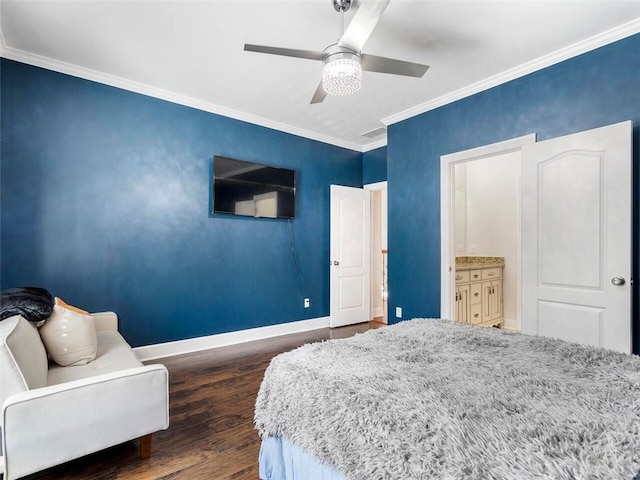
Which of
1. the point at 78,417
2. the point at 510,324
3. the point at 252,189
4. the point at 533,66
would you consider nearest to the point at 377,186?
the point at 252,189

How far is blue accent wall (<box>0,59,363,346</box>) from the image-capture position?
9.15 feet

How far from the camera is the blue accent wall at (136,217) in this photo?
279 cm

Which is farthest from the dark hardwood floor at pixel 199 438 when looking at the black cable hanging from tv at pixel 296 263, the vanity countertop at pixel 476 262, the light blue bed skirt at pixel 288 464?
the vanity countertop at pixel 476 262

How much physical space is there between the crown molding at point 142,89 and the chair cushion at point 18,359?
2.38m

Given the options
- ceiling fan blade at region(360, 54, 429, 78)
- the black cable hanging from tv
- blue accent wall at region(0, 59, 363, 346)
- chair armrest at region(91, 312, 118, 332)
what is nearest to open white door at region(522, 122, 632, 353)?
ceiling fan blade at region(360, 54, 429, 78)

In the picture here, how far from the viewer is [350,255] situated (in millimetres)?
4918

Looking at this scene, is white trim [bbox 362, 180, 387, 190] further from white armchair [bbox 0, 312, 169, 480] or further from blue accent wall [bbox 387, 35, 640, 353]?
white armchair [bbox 0, 312, 169, 480]

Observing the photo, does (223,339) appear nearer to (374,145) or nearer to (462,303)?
(462,303)

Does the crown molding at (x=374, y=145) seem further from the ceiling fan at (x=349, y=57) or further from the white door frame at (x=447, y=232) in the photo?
the ceiling fan at (x=349, y=57)

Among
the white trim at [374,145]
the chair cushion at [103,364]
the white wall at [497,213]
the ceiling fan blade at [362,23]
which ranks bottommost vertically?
the chair cushion at [103,364]

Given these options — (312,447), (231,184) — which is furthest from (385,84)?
(312,447)

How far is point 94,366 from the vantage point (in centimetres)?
201

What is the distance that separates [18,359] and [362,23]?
92.0 inches

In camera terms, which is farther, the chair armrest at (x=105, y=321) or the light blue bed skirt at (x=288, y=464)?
the chair armrest at (x=105, y=321)
